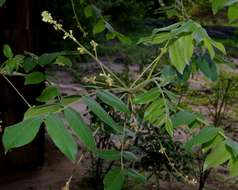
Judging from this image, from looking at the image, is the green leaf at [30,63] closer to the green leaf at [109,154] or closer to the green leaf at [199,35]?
the green leaf at [109,154]

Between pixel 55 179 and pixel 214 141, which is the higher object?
pixel 214 141

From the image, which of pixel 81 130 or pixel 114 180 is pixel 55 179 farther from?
pixel 81 130

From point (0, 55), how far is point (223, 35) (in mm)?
10337

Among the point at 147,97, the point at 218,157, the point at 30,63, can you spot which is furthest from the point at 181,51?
the point at 30,63

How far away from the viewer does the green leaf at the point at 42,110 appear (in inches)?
34.1

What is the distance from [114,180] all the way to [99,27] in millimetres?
784

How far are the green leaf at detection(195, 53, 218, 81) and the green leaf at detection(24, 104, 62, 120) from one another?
1.50 ft

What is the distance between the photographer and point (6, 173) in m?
3.12

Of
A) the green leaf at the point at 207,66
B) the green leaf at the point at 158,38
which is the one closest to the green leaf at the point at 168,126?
the green leaf at the point at 158,38

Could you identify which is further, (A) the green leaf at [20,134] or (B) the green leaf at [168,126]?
(B) the green leaf at [168,126]

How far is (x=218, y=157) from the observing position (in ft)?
3.20

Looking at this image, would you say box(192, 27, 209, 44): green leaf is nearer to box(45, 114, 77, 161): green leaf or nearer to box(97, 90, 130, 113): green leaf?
box(97, 90, 130, 113): green leaf

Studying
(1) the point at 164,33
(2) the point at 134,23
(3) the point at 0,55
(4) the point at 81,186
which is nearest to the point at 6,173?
(4) the point at 81,186

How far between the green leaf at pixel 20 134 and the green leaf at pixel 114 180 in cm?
26
